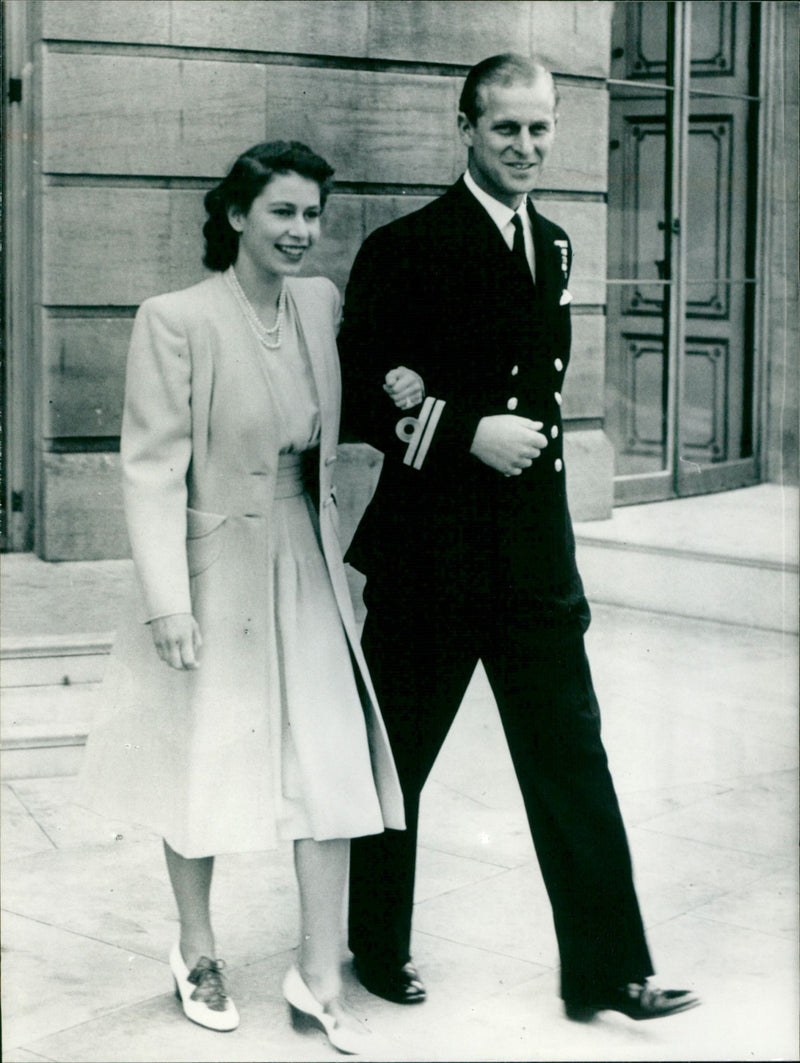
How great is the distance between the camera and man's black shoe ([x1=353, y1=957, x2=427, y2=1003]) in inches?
159

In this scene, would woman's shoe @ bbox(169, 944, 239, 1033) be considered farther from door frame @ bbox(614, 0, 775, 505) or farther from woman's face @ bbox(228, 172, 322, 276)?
door frame @ bbox(614, 0, 775, 505)

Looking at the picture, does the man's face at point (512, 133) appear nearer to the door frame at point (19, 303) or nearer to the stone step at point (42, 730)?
the stone step at point (42, 730)

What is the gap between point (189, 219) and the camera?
7484 millimetres

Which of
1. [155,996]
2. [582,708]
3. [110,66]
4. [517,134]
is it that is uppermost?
[110,66]

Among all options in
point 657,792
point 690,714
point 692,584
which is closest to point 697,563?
point 692,584

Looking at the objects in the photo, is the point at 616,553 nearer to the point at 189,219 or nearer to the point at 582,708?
the point at 189,219

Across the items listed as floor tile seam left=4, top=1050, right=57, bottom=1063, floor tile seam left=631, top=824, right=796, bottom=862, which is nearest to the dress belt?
floor tile seam left=4, top=1050, right=57, bottom=1063

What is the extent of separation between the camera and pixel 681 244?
11.0 metres

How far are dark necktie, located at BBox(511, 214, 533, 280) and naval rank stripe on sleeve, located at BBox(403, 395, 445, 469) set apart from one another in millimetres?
371

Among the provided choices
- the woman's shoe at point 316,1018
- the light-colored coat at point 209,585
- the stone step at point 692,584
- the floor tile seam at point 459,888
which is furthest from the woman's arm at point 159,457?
the stone step at point 692,584

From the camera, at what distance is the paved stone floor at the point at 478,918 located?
12.6ft

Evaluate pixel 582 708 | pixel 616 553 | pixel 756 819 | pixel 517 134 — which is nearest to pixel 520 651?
pixel 582 708

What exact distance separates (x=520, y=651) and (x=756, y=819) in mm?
1818

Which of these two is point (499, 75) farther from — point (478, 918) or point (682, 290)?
point (682, 290)
